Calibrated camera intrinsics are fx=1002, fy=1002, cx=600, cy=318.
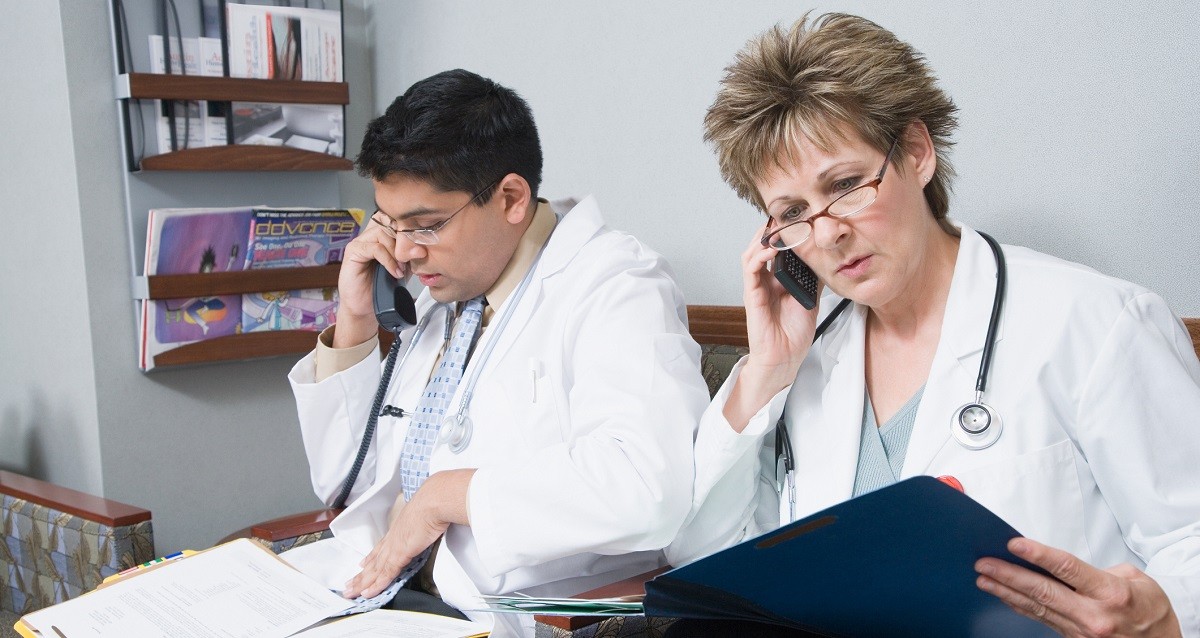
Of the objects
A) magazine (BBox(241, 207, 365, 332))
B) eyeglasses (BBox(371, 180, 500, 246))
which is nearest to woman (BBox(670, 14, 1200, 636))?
eyeglasses (BBox(371, 180, 500, 246))

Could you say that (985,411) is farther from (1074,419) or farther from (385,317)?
(385,317)

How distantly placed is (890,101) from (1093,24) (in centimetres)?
54

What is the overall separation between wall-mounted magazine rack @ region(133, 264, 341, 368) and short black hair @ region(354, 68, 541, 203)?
3.50 ft

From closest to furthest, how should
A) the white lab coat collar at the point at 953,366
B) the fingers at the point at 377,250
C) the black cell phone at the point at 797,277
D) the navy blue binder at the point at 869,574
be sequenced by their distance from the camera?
1. the navy blue binder at the point at 869,574
2. the white lab coat collar at the point at 953,366
3. the black cell phone at the point at 797,277
4. the fingers at the point at 377,250

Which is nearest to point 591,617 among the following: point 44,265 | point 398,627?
point 398,627

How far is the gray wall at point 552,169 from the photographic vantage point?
1673 millimetres

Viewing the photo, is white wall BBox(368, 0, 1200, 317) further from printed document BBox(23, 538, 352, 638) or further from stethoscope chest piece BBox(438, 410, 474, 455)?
printed document BBox(23, 538, 352, 638)

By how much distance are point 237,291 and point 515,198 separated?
4.13 feet

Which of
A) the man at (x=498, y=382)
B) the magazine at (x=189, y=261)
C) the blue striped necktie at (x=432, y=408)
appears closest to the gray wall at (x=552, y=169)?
the magazine at (x=189, y=261)

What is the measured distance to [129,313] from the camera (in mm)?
2869

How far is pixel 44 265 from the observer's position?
116 inches

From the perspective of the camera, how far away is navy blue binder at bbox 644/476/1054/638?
3.19ft

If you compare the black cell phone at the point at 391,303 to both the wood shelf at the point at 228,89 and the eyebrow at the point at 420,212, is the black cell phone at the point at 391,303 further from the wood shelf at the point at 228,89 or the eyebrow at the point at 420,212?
the wood shelf at the point at 228,89

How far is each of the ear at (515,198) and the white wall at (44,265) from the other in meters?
1.44
